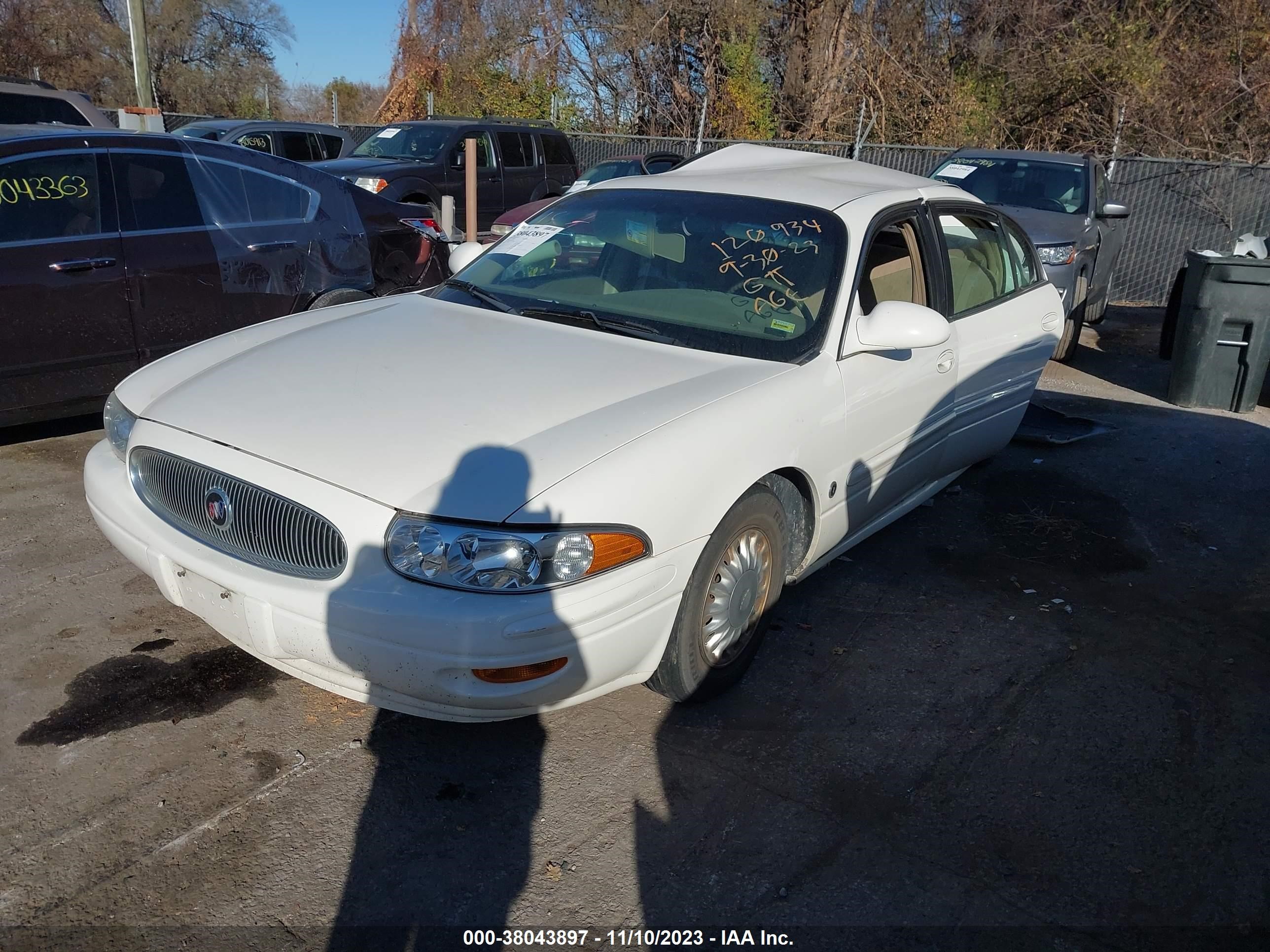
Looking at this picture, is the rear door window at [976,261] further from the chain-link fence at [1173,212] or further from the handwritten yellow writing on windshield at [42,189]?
the chain-link fence at [1173,212]

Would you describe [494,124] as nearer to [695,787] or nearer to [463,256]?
[463,256]

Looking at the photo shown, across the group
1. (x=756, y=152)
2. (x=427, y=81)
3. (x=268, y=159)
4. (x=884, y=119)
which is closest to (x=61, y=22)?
(x=427, y=81)

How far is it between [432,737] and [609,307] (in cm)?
170

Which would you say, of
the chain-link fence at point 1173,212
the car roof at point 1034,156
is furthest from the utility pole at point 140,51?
the car roof at point 1034,156

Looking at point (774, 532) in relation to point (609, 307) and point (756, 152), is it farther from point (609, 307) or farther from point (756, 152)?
point (756, 152)

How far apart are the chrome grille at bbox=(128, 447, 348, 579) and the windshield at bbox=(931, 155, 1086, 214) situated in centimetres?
853

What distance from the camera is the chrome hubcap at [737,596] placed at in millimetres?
3262

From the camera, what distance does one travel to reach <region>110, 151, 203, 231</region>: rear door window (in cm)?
548

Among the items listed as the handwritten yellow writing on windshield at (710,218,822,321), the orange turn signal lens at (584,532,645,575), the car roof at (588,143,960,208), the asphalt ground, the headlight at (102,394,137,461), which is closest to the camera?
the asphalt ground

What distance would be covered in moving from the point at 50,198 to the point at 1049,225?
7586 mm

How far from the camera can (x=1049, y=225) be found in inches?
350

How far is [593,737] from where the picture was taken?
129 inches

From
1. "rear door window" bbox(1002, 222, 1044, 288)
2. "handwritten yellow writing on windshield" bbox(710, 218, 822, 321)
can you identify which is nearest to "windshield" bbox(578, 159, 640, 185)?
"rear door window" bbox(1002, 222, 1044, 288)

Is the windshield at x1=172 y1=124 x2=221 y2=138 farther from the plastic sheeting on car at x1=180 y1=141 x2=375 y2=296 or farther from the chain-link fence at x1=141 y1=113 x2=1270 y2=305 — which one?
the plastic sheeting on car at x1=180 y1=141 x2=375 y2=296
